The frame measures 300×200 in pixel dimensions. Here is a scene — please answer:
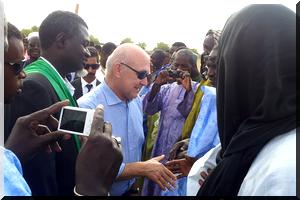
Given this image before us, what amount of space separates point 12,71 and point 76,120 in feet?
1.17

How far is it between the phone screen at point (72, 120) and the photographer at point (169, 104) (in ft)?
5.82

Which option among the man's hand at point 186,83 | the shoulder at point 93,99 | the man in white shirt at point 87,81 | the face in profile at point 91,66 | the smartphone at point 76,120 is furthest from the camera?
the face in profile at point 91,66

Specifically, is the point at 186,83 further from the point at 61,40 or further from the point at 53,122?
the point at 53,122

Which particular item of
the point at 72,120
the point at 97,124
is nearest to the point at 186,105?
the point at 72,120

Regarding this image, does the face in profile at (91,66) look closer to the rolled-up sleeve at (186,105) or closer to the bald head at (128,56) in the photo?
the rolled-up sleeve at (186,105)

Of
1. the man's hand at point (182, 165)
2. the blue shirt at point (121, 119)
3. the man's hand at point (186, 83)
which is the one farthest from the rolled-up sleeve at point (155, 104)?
the man's hand at point (182, 165)

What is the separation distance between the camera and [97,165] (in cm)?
136

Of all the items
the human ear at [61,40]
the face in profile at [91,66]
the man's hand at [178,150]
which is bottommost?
the face in profile at [91,66]

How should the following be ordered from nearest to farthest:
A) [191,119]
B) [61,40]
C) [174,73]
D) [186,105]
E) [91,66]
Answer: [61,40] < [191,119] < [186,105] < [174,73] < [91,66]

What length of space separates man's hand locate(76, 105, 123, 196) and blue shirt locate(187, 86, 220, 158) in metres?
1.05

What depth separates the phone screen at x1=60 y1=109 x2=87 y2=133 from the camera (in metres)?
1.72

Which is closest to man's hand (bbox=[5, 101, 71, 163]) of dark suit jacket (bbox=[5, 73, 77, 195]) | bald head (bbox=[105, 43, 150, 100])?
dark suit jacket (bbox=[5, 73, 77, 195])

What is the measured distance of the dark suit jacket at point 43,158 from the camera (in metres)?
2.05

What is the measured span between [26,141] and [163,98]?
2283 mm
